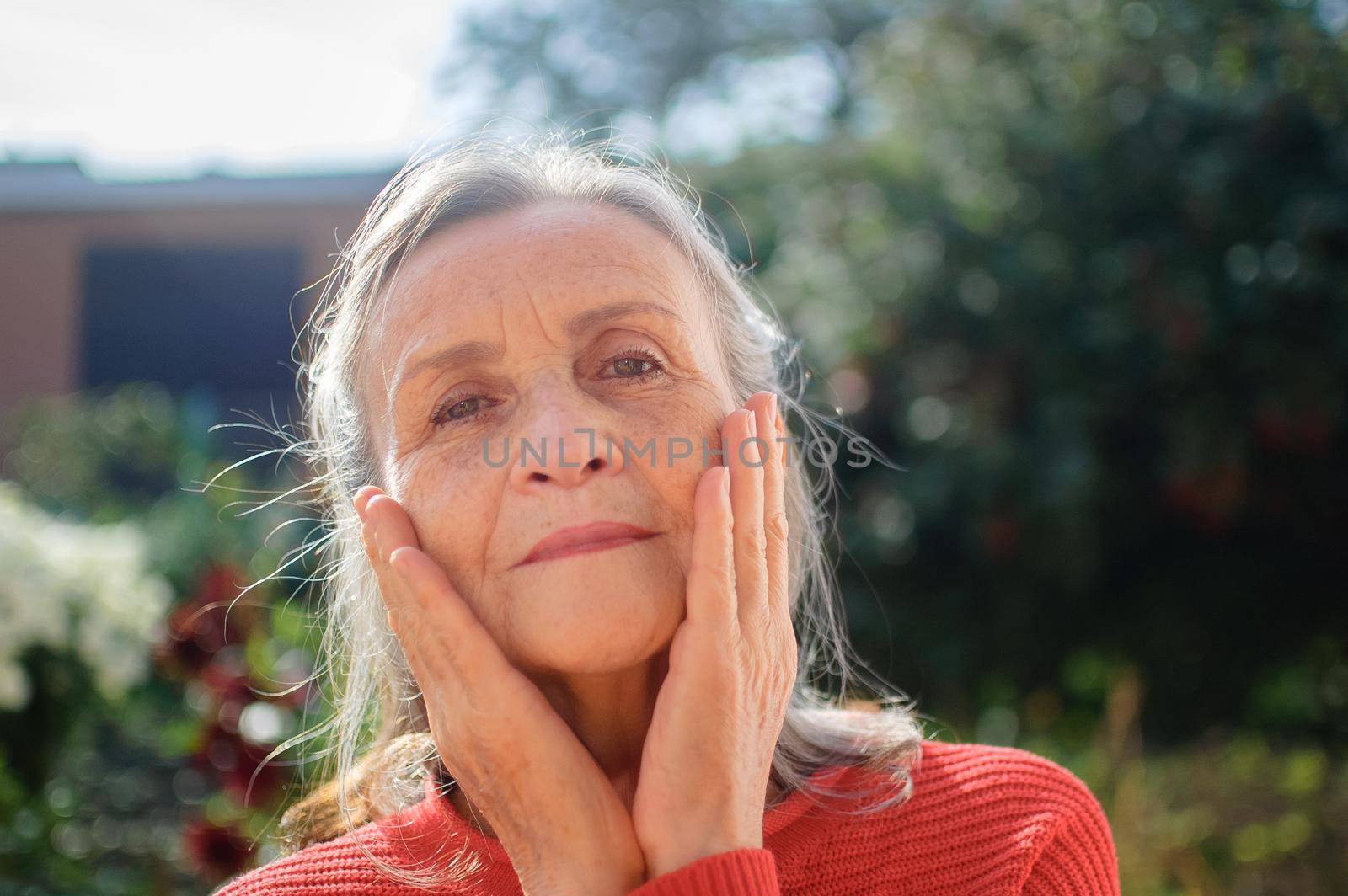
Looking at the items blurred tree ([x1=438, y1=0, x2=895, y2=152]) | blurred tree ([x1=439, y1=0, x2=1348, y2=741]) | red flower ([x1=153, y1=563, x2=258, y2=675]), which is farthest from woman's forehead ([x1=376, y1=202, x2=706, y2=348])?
blurred tree ([x1=438, y1=0, x2=895, y2=152])

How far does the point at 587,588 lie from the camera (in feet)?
4.86

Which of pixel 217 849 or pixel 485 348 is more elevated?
pixel 485 348

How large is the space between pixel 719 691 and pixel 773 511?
0.94ft

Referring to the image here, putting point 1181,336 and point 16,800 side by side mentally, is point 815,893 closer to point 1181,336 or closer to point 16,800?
point 1181,336

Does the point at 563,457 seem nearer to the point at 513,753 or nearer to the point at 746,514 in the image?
the point at 746,514

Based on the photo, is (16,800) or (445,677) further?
(16,800)

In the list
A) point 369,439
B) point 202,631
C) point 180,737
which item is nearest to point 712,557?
point 369,439

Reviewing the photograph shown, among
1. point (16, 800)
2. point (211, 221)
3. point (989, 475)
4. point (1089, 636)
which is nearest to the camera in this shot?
point (16, 800)

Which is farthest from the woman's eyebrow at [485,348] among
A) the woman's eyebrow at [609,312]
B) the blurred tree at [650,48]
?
the blurred tree at [650,48]

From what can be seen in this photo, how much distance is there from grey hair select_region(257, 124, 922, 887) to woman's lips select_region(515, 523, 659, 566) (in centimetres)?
46

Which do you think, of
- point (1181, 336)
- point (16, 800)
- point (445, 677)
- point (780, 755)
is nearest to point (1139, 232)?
point (1181, 336)

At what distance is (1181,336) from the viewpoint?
4.59m

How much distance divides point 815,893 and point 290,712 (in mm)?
2399

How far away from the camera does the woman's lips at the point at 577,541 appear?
150cm
